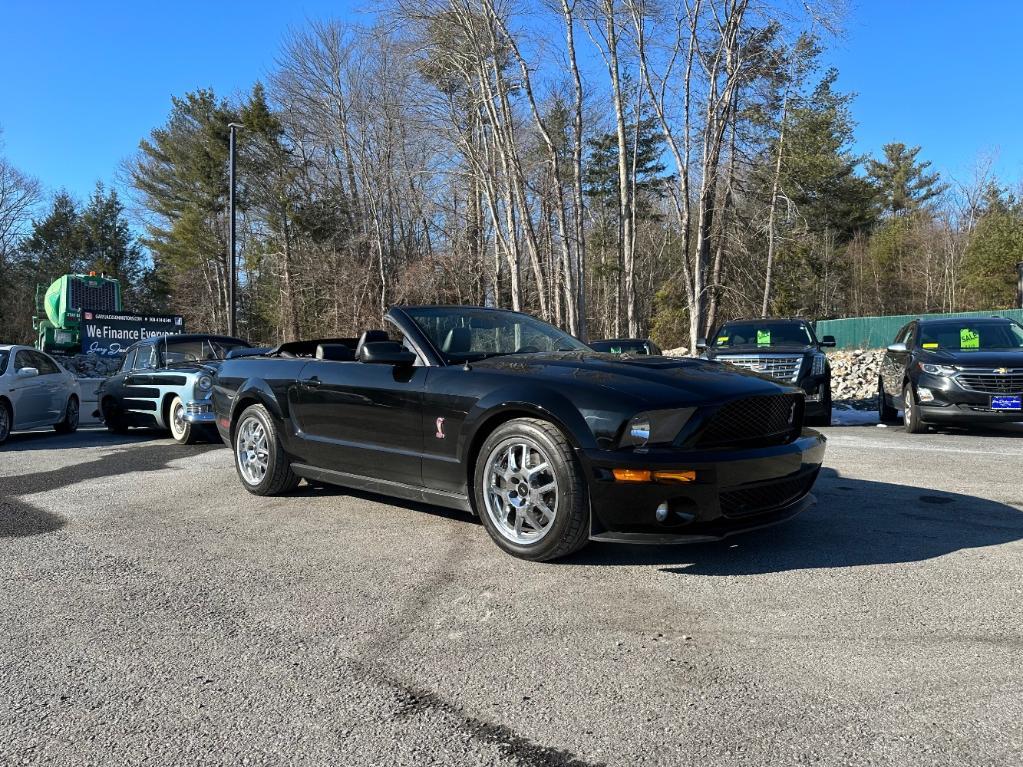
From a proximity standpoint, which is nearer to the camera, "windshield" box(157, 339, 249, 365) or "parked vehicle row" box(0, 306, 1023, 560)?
"parked vehicle row" box(0, 306, 1023, 560)

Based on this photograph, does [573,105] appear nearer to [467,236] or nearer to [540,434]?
[467,236]

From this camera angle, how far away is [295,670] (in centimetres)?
285

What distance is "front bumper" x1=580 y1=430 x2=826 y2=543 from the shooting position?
380 cm

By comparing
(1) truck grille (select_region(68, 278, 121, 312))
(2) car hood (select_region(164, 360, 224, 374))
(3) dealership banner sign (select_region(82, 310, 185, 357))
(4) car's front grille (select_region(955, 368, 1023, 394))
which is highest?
(1) truck grille (select_region(68, 278, 121, 312))

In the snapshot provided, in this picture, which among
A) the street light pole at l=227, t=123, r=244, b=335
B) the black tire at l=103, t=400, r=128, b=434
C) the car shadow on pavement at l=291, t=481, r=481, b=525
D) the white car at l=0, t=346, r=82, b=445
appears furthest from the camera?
the street light pole at l=227, t=123, r=244, b=335

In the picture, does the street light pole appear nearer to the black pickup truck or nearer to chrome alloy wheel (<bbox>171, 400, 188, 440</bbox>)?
chrome alloy wheel (<bbox>171, 400, 188, 440</bbox>)

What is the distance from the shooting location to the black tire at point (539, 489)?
3.95m

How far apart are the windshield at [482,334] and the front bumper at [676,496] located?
4.85ft

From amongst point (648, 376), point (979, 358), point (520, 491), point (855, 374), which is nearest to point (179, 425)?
point (520, 491)

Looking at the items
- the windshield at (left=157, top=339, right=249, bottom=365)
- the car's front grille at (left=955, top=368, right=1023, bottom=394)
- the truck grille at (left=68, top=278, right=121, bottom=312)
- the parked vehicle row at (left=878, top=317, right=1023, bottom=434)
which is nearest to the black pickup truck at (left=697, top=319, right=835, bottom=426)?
the parked vehicle row at (left=878, top=317, right=1023, bottom=434)

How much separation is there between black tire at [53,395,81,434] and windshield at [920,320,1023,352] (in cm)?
1259

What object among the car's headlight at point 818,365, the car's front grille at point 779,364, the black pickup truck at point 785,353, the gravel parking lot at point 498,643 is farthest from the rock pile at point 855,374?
the gravel parking lot at point 498,643

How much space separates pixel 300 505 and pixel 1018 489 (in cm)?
561

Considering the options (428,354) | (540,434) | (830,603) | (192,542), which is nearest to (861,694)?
(830,603)
